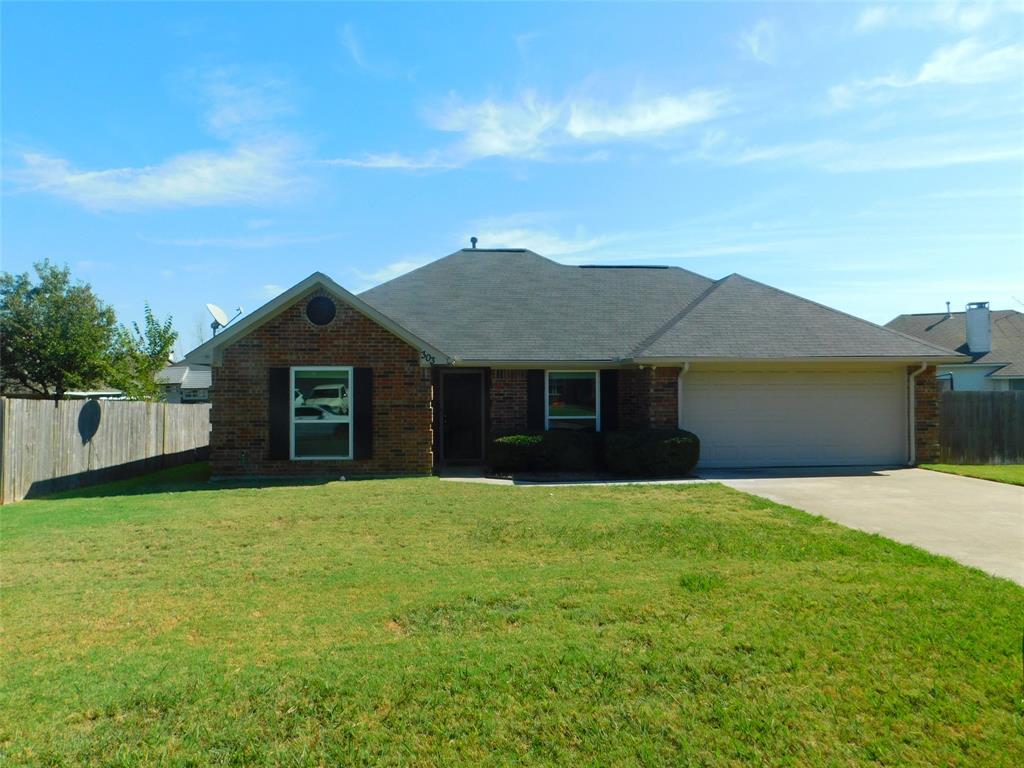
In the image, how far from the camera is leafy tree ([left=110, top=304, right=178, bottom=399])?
909 inches

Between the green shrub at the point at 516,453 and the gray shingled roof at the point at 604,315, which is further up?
the gray shingled roof at the point at 604,315

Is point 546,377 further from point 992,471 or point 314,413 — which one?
point 992,471

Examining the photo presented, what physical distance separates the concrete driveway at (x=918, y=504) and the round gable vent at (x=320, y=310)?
27.0 ft

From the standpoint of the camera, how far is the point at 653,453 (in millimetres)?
13766

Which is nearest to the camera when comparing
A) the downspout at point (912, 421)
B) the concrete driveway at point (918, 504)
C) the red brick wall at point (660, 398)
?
the concrete driveway at point (918, 504)

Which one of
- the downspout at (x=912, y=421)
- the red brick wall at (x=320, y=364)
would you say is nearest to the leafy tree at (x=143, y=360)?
the red brick wall at (x=320, y=364)

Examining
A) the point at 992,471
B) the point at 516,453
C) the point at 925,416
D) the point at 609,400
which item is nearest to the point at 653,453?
the point at 609,400

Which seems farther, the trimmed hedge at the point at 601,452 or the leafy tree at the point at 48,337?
the leafy tree at the point at 48,337

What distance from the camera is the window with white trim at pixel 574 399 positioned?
625 inches

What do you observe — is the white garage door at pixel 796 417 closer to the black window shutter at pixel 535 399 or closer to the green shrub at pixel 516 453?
the black window shutter at pixel 535 399

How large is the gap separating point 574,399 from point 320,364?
5.83m

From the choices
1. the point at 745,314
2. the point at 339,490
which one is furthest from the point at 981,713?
the point at 745,314

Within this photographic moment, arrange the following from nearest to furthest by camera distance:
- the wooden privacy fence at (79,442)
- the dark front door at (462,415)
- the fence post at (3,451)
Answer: the fence post at (3,451)
the wooden privacy fence at (79,442)
the dark front door at (462,415)

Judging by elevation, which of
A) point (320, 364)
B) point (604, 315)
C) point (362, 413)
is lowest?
point (362, 413)
